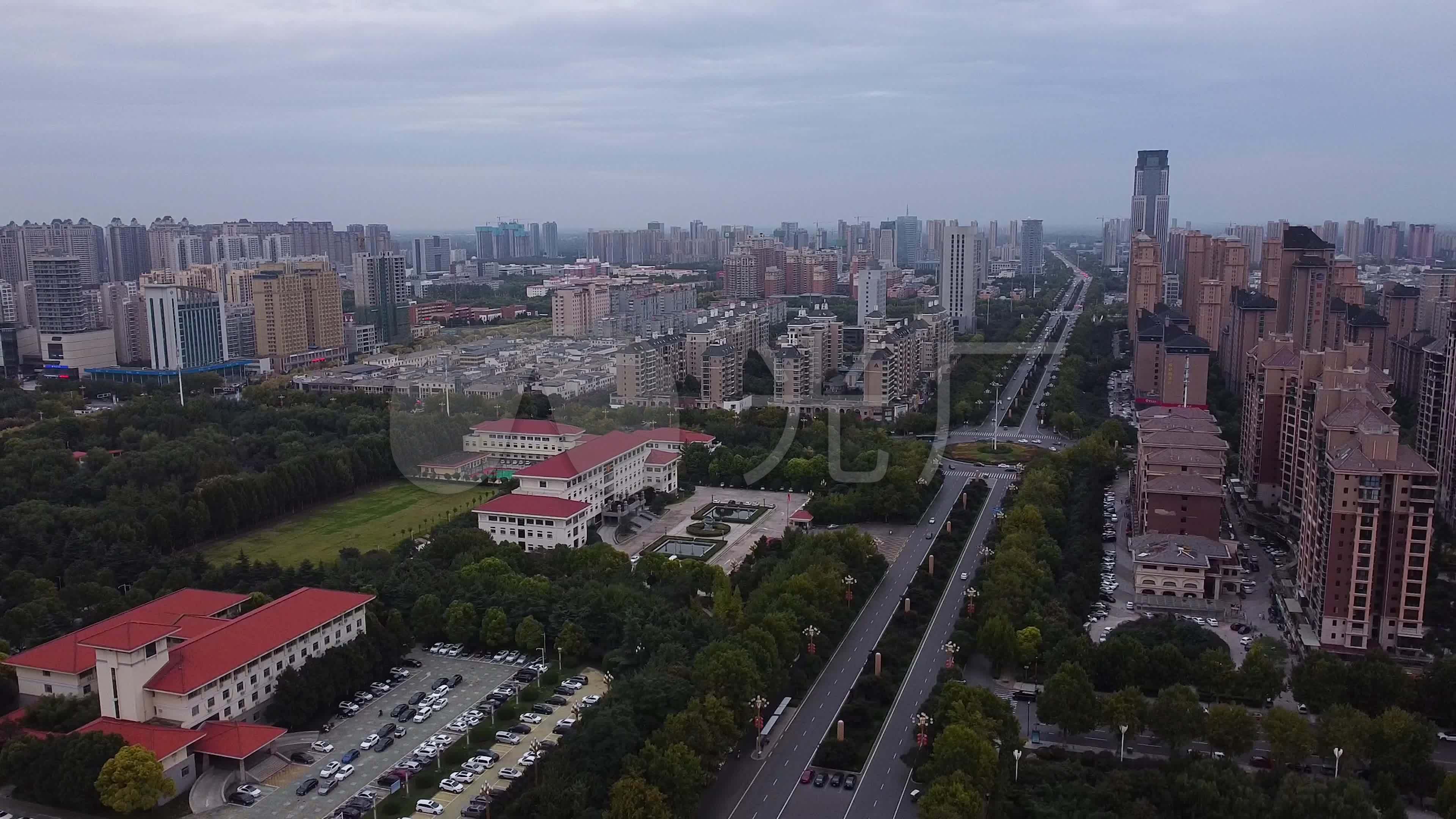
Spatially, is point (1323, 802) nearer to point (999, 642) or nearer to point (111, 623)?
point (999, 642)

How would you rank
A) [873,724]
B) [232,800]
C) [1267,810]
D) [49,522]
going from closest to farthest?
1. [1267,810]
2. [232,800]
3. [873,724]
4. [49,522]

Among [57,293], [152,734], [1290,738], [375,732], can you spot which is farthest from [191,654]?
[57,293]

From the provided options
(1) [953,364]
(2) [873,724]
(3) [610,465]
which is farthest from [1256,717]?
(1) [953,364]

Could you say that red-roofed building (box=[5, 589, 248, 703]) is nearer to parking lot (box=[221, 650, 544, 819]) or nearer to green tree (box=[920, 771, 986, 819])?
parking lot (box=[221, 650, 544, 819])

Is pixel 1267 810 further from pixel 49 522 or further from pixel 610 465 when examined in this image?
pixel 49 522

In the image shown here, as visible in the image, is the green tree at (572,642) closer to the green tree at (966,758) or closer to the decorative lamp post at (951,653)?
the decorative lamp post at (951,653)

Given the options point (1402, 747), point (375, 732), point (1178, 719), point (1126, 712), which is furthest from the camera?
point (375, 732)
